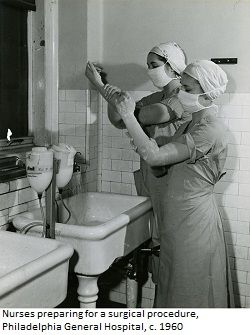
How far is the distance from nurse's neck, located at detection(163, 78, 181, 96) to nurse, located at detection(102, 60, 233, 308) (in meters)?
0.30

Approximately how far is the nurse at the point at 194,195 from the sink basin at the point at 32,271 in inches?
20.3

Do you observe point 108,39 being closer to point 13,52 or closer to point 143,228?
point 13,52

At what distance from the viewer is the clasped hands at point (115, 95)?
1688 millimetres

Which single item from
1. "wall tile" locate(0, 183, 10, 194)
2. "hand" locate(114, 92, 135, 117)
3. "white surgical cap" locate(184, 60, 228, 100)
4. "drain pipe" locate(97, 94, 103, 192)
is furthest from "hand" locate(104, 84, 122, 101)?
"wall tile" locate(0, 183, 10, 194)

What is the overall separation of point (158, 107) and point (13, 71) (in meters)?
0.69

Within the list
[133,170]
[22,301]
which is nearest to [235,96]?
[133,170]

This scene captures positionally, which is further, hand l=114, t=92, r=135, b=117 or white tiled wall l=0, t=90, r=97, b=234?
white tiled wall l=0, t=90, r=97, b=234

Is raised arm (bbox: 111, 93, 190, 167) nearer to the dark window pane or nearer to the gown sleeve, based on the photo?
the gown sleeve

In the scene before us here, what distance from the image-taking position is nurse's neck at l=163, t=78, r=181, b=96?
2.01m

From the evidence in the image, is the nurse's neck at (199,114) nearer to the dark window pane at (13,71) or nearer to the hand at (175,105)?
the hand at (175,105)

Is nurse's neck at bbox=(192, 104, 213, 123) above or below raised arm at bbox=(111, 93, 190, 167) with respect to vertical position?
above

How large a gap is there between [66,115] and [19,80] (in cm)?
30

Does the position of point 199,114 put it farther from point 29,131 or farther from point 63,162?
point 29,131

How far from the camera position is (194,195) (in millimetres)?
1719
